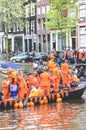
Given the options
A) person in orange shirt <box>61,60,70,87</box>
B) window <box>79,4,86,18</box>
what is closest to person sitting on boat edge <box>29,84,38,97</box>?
person in orange shirt <box>61,60,70,87</box>

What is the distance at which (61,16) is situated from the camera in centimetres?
6028

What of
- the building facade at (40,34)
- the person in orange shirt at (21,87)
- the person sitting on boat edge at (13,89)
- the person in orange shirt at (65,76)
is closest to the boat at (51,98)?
the person in orange shirt at (65,76)

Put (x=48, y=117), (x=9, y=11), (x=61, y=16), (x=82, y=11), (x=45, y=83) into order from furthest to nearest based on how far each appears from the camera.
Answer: (x=82, y=11)
(x=61, y=16)
(x=9, y=11)
(x=45, y=83)
(x=48, y=117)

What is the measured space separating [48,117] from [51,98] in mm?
5541

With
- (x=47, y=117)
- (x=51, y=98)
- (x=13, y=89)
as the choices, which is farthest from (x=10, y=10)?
(x=47, y=117)

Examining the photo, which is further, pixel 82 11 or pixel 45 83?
pixel 82 11

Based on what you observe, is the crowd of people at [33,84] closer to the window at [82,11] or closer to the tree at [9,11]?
the tree at [9,11]

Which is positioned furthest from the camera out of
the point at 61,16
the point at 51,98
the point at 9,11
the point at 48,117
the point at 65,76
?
the point at 61,16

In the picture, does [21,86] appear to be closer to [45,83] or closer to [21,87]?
[21,87]

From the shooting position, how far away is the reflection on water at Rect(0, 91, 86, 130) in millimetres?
24414

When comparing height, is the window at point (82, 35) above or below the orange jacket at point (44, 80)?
above

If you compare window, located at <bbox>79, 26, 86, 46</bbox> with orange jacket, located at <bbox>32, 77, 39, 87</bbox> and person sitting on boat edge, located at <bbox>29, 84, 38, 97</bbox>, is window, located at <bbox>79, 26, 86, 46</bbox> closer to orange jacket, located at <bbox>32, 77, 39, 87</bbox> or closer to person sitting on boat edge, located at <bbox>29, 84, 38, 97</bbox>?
orange jacket, located at <bbox>32, 77, 39, 87</bbox>

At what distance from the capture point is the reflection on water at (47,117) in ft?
80.1

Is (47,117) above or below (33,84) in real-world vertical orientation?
below
